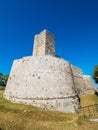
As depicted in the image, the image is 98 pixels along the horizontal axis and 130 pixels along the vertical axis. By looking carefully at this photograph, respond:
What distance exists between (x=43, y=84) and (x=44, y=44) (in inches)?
457

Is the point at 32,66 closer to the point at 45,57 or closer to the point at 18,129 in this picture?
the point at 45,57

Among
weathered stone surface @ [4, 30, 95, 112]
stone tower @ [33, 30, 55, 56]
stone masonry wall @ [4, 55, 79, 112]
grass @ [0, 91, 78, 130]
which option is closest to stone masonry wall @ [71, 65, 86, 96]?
weathered stone surface @ [4, 30, 95, 112]

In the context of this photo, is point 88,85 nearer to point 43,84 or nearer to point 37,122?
point 43,84

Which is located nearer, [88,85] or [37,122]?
[37,122]

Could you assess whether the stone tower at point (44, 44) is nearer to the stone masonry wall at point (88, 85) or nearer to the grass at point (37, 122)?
the stone masonry wall at point (88, 85)

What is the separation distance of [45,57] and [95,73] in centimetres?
1208

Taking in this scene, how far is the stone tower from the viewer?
28594 millimetres

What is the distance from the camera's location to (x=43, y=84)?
20.5m

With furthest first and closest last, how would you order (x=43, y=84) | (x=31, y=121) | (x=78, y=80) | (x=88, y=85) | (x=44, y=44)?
(x=88, y=85) → (x=44, y=44) → (x=78, y=80) → (x=43, y=84) → (x=31, y=121)

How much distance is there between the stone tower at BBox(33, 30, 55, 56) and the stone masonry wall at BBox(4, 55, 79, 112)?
226 inches

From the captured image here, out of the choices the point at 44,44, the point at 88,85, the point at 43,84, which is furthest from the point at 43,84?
the point at 88,85

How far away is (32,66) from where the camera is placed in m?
22.2

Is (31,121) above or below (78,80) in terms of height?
below

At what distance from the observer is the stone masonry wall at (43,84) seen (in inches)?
758
